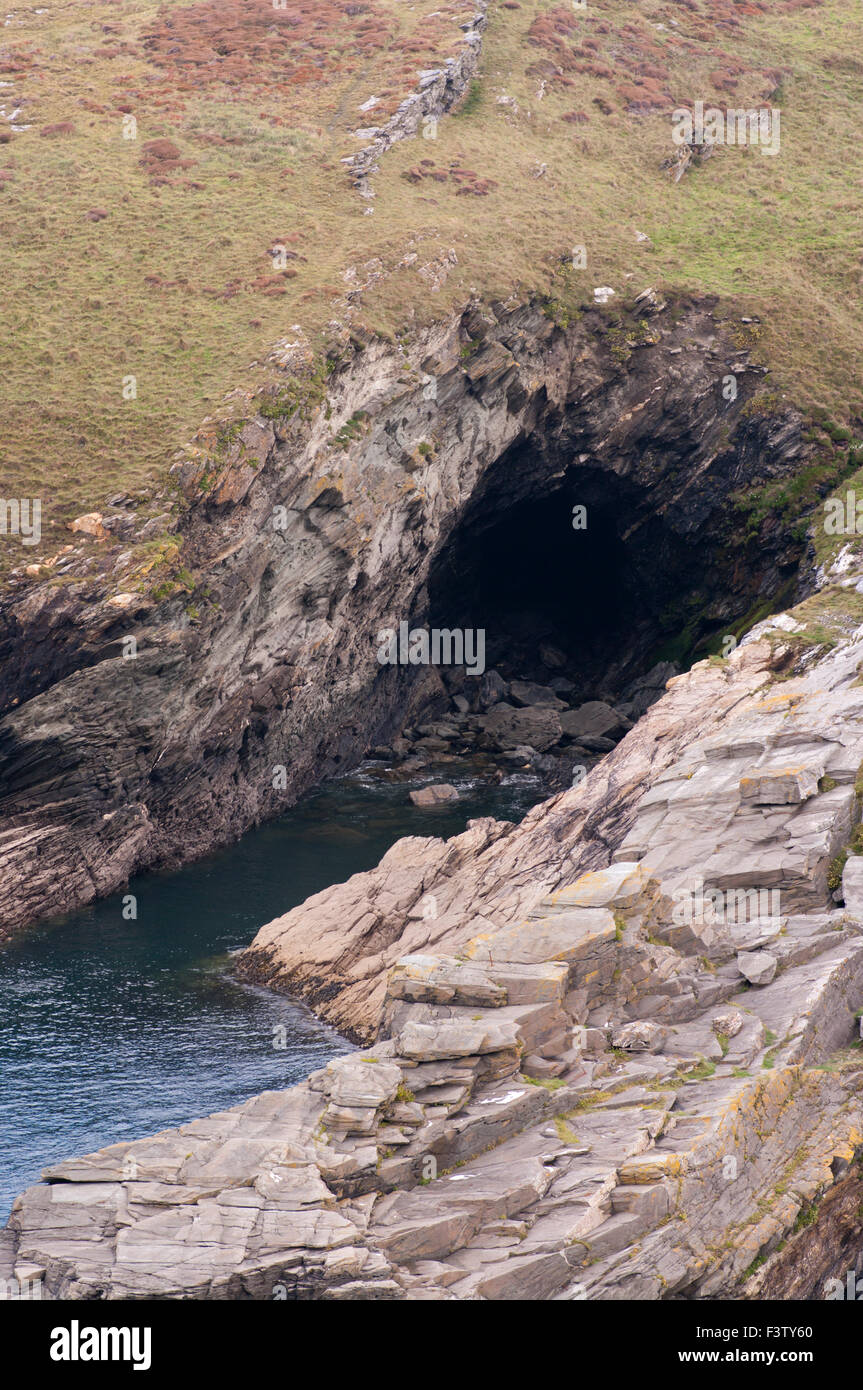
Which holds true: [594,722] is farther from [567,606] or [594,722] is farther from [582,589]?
[582,589]

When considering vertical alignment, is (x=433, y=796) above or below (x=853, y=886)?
below

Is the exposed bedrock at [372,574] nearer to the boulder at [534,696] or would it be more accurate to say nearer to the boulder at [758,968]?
the boulder at [534,696]

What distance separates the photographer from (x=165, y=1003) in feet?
177

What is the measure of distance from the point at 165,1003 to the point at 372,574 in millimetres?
32442

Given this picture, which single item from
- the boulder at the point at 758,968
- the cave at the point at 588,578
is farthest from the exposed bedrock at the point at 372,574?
the boulder at the point at 758,968

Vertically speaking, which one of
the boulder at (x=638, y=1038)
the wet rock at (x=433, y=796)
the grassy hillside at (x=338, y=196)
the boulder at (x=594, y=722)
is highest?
the grassy hillside at (x=338, y=196)

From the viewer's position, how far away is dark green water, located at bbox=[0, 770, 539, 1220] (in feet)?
146

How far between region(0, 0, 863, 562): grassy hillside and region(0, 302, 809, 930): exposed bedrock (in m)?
4.07

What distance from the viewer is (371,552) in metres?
76.2

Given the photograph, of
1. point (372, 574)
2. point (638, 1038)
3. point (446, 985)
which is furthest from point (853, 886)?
point (372, 574)

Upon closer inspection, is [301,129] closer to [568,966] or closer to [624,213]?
[624,213]

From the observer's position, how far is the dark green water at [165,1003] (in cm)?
4441

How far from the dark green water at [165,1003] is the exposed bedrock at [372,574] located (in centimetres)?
337

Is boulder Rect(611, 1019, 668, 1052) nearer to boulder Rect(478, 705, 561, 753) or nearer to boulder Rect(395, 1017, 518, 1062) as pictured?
boulder Rect(395, 1017, 518, 1062)
